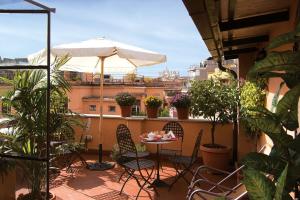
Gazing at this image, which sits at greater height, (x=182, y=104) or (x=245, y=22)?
(x=245, y=22)

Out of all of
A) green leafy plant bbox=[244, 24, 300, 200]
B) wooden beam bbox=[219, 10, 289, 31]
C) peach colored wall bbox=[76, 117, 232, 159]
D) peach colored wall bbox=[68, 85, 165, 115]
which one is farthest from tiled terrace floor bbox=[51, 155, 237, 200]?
→ peach colored wall bbox=[68, 85, 165, 115]

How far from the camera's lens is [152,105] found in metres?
6.90

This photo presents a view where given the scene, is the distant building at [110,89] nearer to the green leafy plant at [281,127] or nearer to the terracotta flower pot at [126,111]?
the terracotta flower pot at [126,111]

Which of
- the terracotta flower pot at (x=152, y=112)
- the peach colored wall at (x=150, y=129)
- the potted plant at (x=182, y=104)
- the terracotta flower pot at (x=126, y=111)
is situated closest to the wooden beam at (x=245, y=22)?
the potted plant at (x=182, y=104)

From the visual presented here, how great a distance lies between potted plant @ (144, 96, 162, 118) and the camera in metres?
6.86

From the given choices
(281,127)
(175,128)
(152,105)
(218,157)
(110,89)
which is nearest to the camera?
(281,127)

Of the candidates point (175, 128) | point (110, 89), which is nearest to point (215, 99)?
point (175, 128)

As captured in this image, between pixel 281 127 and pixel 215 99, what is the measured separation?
4.25 m

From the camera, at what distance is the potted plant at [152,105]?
22.5 feet

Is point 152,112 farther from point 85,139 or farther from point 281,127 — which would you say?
point 281,127

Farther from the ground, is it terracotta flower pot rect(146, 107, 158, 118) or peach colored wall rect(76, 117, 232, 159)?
terracotta flower pot rect(146, 107, 158, 118)

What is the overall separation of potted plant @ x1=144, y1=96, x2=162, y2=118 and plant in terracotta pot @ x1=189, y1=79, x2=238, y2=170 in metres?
1.21

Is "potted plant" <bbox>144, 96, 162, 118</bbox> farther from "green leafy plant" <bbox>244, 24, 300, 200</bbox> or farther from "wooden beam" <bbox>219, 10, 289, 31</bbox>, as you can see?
"green leafy plant" <bbox>244, 24, 300, 200</bbox>

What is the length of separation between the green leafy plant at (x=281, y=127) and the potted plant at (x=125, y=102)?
18.5 feet
